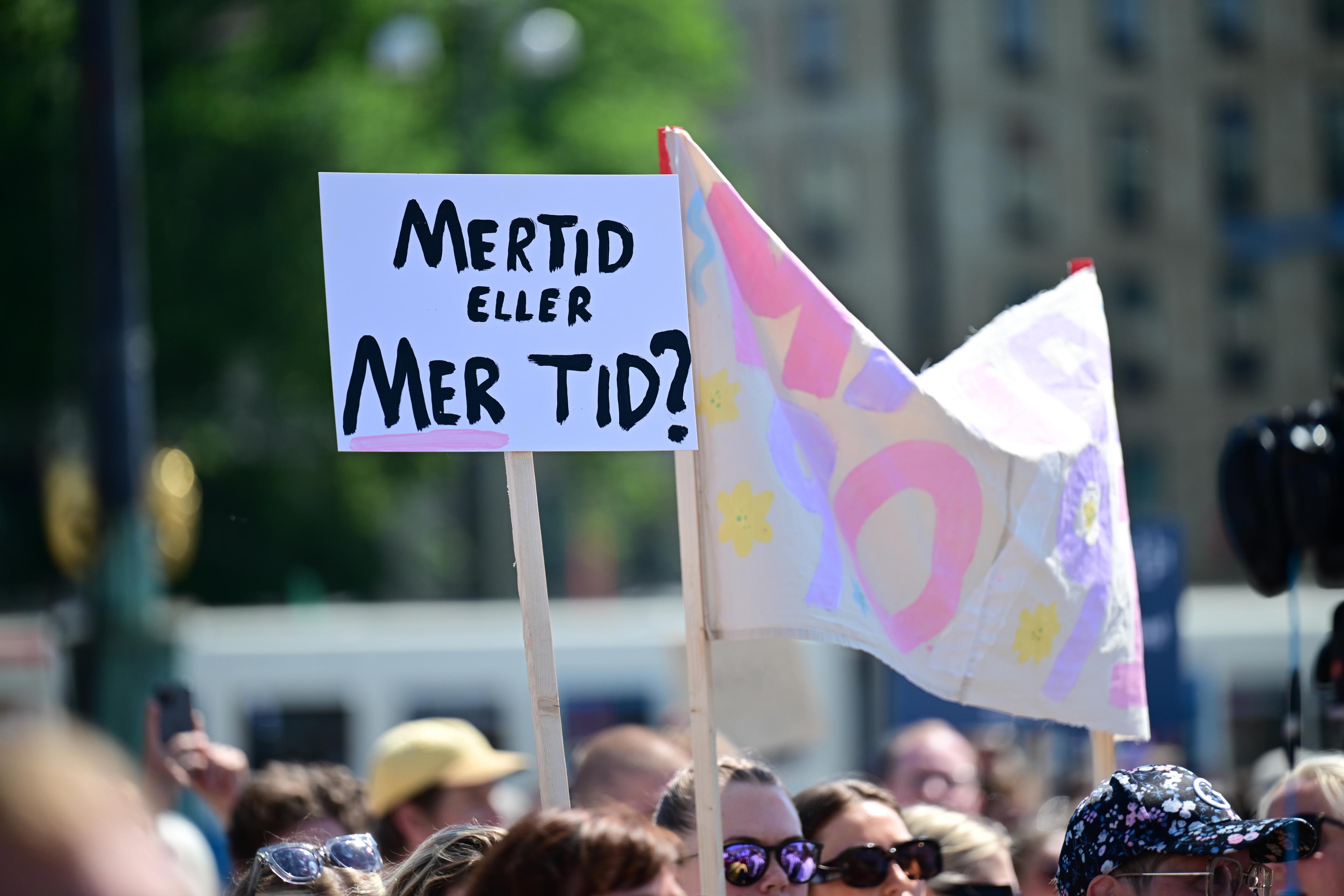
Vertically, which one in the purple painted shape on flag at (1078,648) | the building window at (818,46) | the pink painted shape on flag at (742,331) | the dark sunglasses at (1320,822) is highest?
the building window at (818,46)

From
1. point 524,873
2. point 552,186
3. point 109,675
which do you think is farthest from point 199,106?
point 524,873

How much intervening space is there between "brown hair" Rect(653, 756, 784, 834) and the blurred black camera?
4.83 feet

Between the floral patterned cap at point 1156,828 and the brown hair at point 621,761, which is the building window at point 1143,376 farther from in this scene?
the floral patterned cap at point 1156,828

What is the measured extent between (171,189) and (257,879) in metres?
17.8

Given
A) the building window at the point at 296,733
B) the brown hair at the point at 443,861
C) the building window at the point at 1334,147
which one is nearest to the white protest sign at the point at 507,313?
the brown hair at the point at 443,861

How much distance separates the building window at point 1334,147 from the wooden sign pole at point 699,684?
36753 mm

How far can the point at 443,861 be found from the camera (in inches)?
106

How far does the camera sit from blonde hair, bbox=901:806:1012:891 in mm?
3910

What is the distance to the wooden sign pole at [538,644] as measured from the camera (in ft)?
9.45

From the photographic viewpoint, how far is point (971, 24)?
3675 cm

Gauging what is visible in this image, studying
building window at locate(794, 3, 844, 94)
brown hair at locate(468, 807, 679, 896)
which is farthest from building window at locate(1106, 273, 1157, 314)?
brown hair at locate(468, 807, 679, 896)

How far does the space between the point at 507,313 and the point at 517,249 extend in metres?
0.12

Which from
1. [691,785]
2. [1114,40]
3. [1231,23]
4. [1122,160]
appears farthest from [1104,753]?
[1231,23]

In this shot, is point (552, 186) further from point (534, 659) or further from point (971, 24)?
point (971, 24)
